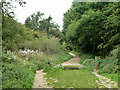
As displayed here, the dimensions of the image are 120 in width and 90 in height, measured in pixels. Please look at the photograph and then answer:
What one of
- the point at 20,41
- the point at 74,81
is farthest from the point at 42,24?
the point at 74,81

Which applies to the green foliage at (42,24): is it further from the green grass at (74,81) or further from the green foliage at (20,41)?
the green grass at (74,81)

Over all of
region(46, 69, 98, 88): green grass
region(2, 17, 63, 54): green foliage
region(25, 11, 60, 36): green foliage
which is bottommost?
region(46, 69, 98, 88): green grass

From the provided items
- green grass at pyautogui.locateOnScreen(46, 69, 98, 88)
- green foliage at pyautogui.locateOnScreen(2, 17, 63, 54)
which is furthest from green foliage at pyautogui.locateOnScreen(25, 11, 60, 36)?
green grass at pyautogui.locateOnScreen(46, 69, 98, 88)

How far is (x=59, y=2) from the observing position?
4922 millimetres

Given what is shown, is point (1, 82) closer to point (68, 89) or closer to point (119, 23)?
point (68, 89)

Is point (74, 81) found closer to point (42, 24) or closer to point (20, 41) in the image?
point (20, 41)

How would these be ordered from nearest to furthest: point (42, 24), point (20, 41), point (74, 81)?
1. point (74, 81)
2. point (20, 41)
3. point (42, 24)

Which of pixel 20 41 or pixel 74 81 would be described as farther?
pixel 20 41

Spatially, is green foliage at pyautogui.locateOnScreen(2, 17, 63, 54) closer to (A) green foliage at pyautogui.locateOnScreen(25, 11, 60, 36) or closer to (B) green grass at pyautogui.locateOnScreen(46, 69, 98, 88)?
(B) green grass at pyautogui.locateOnScreen(46, 69, 98, 88)

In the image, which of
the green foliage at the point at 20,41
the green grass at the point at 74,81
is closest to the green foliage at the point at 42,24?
the green foliage at the point at 20,41

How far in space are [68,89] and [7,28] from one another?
26.4 ft

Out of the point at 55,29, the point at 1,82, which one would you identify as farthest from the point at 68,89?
the point at 55,29

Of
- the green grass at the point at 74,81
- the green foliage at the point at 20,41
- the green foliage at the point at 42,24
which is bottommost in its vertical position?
the green grass at the point at 74,81

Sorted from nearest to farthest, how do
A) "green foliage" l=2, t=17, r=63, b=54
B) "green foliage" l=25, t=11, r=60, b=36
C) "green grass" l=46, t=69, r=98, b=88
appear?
"green grass" l=46, t=69, r=98, b=88 → "green foliage" l=2, t=17, r=63, b=54 → "green foliage" l=25, t=11, r=60, b=36
